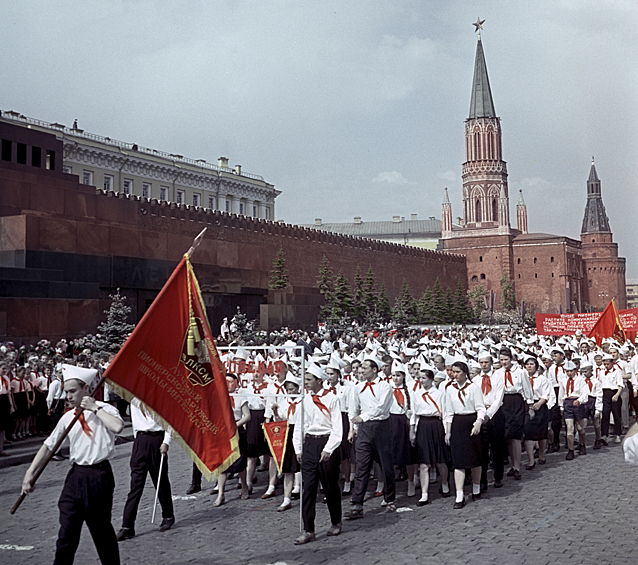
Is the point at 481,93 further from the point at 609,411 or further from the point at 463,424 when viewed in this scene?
the point at 463,424

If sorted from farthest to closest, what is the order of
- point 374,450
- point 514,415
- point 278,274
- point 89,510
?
point 278,274
point 514,415
point 374,450
point 89,510

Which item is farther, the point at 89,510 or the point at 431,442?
the point at 431,442

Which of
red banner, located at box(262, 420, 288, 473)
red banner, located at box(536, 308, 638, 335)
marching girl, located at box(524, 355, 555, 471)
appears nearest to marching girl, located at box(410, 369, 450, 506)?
red banner, located at box(262, 420, 288, 473)

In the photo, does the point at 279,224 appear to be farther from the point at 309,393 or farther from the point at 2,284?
the point at 309,393

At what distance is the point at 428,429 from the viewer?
24.1 feet

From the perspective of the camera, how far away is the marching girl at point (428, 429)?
285 inches

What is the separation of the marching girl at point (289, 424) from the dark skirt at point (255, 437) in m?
0.36

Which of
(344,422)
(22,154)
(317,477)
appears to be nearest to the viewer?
(317,477)

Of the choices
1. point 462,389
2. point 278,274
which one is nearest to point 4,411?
point 462,389

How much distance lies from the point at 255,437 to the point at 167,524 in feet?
5.89

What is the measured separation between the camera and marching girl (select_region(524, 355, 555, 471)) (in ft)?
29.4

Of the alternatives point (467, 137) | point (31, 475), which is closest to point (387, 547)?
point (31, 475)

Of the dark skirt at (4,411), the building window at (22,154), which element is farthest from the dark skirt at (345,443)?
the building window at (22,154)

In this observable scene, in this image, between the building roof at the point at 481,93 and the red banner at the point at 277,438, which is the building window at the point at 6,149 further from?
the building roof at the point at 481,93
